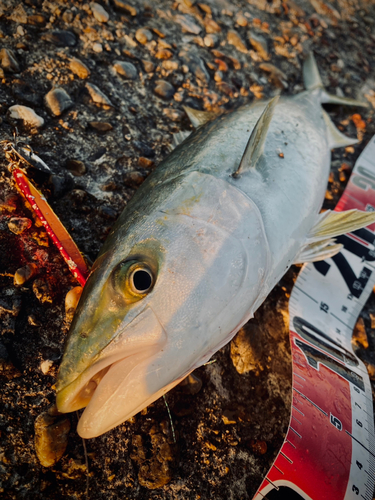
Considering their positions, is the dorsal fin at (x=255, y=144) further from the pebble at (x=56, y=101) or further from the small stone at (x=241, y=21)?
the small stone at (x=241, y=21)

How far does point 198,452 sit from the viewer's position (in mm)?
1666

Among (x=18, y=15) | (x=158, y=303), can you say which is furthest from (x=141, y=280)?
(x=18, y=15)

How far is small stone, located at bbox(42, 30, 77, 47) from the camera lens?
8.83 ft

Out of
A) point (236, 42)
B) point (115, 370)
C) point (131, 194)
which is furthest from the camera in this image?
point (236, 42)

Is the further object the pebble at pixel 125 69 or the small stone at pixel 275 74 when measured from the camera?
the small stone at pixel 275 74

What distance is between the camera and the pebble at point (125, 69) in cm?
284

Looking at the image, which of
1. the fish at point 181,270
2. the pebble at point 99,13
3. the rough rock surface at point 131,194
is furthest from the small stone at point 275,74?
the fish at point 181,270

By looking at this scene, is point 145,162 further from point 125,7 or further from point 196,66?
point 125,7

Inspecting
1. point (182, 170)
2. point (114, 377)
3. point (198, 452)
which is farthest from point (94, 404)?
point (182, 170)

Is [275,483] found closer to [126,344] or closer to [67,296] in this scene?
[126,344]

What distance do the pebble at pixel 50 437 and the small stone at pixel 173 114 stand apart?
253 cm

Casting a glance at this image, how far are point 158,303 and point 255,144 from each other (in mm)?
1164

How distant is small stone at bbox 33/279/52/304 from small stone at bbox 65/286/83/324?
0.11 metres

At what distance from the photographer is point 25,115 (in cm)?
224
